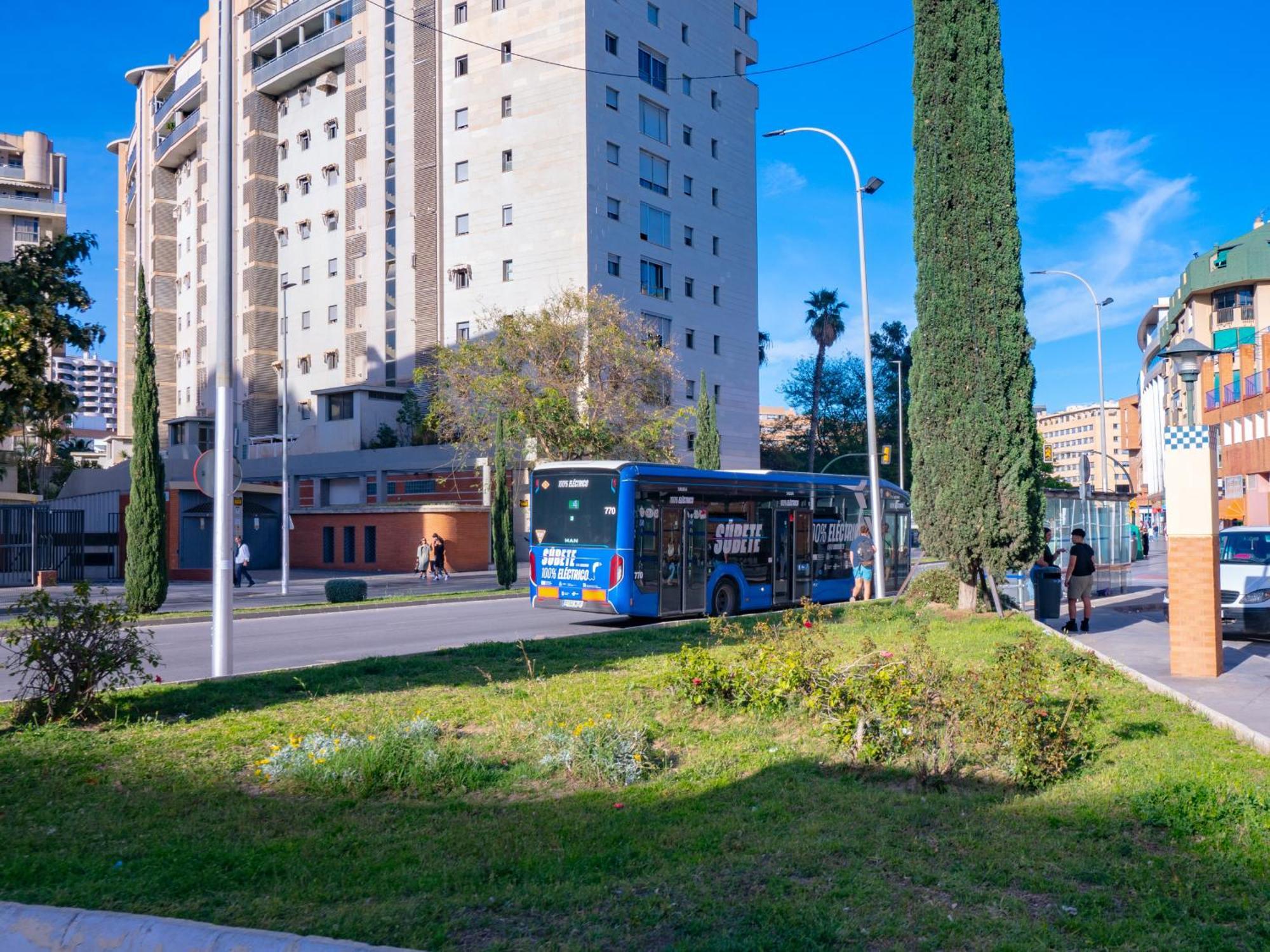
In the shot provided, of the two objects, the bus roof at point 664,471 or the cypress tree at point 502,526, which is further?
the cypress tree at point 502,526

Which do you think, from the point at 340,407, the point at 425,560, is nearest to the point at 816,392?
the point at 340,407

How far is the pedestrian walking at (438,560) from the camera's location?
37.9m

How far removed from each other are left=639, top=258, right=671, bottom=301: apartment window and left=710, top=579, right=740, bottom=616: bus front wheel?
31.6 m

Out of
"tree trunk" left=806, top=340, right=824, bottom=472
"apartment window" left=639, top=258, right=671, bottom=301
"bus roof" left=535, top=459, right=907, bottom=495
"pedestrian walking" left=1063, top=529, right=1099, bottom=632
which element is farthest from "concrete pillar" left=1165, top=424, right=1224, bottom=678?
"tree trunk" left=806, top=340, right=824, bottom=472

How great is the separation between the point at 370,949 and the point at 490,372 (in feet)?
112

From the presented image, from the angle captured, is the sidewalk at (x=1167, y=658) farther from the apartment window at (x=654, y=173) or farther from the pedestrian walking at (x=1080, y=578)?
the apartment window at (x=654, y=173)

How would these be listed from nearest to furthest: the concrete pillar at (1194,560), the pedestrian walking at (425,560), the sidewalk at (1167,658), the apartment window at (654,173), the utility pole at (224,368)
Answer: the sidewalk at (1167,658)
the concrete pillar at (1194,560)
the utility pole at (224,368)
the pedestrian walking at (425,560)
the apartment window at (654,173)

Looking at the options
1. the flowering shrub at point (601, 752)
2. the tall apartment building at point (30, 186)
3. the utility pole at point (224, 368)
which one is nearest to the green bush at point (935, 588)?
the utility pole at point (224, 368)

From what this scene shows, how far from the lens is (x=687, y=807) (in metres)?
6.18

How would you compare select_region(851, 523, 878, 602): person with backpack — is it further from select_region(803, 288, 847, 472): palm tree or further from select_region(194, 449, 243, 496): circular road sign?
select_region(803, 288, 847, 472): palm tree

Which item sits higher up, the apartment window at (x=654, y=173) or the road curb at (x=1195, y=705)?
the apartment window at (x=654, y=173)

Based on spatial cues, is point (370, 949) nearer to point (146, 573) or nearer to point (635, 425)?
point (146, 573)

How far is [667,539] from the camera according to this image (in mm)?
19656

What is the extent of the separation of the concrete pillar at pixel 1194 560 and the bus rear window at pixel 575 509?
9.73m
